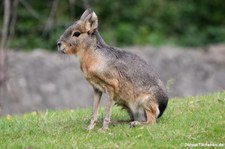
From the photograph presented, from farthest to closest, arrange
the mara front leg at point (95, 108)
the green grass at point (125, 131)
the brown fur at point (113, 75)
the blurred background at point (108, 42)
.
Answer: the blurred background at point (108, 42), the mara front leg at point (95, 108), the brown fur at point (113, 75), the green grass at point (125, 131)

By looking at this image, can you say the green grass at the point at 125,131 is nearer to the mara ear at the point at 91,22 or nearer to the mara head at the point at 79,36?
the mara head at the point at 79,36

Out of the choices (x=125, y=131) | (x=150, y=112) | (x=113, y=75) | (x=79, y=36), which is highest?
(x=79, y=36)

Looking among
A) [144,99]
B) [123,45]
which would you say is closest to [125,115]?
[144,99]

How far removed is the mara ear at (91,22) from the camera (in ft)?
32.0

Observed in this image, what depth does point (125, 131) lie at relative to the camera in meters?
9.46

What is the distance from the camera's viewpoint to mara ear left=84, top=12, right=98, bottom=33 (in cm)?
974

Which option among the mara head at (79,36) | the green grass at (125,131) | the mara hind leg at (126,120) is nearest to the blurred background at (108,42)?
the green grass at (125,131)

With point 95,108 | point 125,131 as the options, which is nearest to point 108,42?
point 95,108

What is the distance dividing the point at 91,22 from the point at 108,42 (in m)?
12.1

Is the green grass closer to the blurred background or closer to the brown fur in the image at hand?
the brown fur

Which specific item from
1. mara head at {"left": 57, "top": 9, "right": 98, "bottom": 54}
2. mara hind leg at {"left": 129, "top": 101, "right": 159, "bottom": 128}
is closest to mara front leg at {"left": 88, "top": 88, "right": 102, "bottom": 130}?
mara hind leg at {"left": 129, "top": 101, "right": 159, "bottom": 128}

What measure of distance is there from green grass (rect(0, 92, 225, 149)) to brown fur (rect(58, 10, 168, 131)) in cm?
28

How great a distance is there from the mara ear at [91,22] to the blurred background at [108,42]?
5322 millimetres

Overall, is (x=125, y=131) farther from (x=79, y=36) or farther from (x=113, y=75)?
(x=79, y=36)
